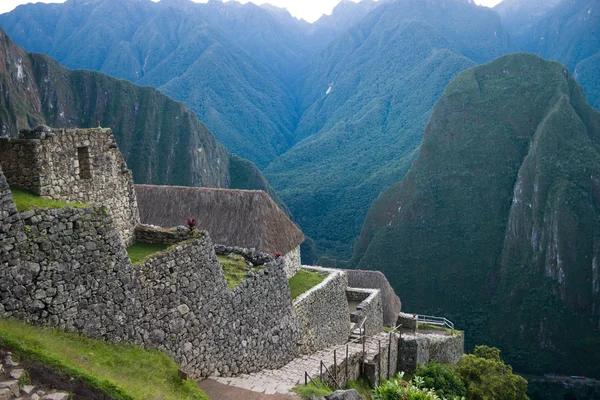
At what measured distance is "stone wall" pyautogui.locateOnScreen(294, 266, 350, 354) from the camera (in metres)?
15.3

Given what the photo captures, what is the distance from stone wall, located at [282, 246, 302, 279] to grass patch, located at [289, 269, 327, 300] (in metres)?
0.20

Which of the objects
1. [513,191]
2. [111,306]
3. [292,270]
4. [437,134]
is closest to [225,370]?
[111,306]

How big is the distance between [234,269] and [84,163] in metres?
4.16

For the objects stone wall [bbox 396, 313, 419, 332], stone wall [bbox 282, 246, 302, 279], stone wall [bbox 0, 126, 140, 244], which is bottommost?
stone wall [bbox 396, 313, 419, 332]

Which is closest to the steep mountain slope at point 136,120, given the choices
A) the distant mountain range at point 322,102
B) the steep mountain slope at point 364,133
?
the steep mountain slope at point 364,133

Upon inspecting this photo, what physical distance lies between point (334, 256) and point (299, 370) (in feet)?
280

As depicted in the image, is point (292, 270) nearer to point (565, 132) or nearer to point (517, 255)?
point (517, 255)

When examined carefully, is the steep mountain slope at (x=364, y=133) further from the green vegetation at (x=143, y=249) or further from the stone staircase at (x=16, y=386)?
the stone staircase at (x=16, y=386)

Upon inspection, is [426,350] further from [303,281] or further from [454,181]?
[454,181]

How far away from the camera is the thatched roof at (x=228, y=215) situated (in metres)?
20.4

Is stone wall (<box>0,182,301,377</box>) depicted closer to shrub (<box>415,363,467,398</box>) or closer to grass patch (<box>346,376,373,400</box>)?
grass patch (<box>346,376,373,400</box>)

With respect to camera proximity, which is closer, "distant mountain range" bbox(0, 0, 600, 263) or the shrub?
the shrub

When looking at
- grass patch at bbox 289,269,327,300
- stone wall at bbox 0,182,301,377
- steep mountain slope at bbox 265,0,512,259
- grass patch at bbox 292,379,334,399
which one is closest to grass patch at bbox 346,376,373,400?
stone wall at bbox 0,182,301,377

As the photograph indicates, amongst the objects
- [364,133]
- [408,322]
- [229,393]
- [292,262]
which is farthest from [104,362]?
[364,133]
